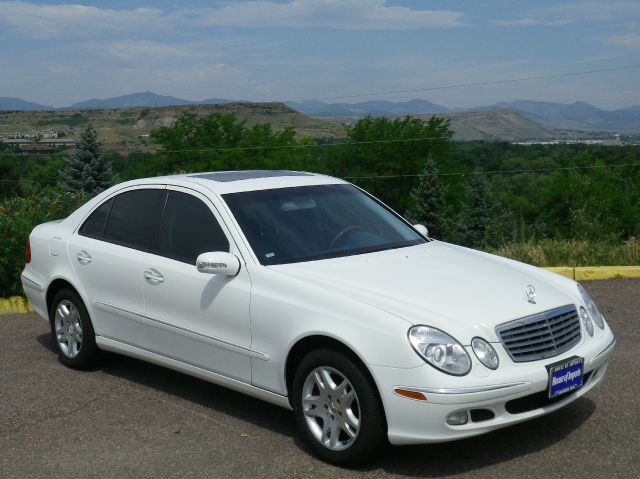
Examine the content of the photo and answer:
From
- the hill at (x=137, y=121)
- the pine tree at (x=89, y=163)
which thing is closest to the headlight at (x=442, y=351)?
the pine tree at (x=89, y=163)

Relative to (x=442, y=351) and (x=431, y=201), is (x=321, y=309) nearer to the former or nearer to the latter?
(x=442, y=351)

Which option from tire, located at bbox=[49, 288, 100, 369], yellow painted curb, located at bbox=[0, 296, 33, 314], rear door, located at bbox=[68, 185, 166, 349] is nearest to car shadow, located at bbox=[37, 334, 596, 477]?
tire, located at bbox=[49, 288, 100, 369]

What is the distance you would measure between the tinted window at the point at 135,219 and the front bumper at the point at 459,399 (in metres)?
2.41

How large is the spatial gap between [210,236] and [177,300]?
0.47 m

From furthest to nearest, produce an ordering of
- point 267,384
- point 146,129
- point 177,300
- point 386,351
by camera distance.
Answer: point 146,129 < point 177,300 < point 267,384 < point 386,351

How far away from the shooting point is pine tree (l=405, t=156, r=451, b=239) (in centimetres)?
7881

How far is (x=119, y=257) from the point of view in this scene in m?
6.41

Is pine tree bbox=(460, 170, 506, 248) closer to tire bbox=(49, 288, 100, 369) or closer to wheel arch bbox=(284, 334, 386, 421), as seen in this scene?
tire bbox=(49, 288, 100, 369)

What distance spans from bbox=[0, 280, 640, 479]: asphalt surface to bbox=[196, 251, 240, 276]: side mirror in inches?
39.8

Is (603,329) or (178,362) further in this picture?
(178,362)

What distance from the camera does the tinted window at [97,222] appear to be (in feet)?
22.5

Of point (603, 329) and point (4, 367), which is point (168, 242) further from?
point (603, 329)

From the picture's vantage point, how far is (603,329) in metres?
5.45

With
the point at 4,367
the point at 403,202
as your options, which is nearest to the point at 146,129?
the point at 403,202
